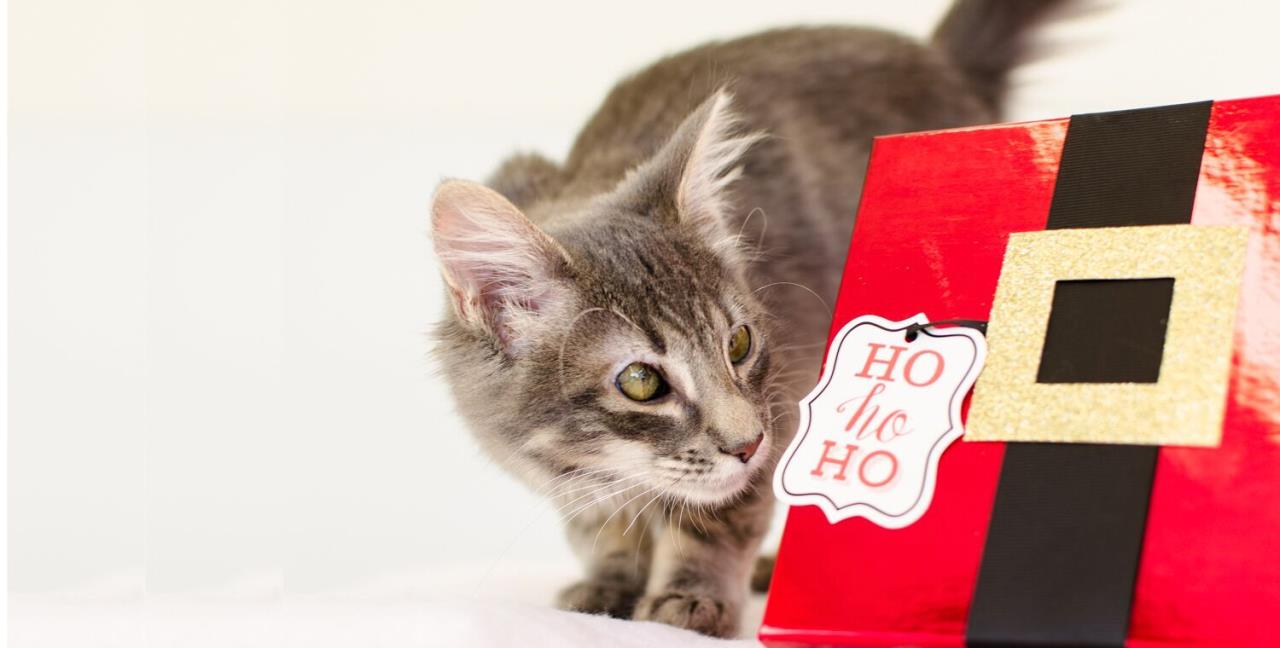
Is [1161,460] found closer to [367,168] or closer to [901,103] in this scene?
[901,103]

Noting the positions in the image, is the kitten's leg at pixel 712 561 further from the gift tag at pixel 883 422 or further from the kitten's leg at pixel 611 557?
the gift tag at pixel 883 422

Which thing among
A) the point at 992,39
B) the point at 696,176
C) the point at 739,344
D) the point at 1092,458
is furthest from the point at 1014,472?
the point at 992,39

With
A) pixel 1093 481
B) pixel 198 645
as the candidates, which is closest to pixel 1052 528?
pixel 1093 481

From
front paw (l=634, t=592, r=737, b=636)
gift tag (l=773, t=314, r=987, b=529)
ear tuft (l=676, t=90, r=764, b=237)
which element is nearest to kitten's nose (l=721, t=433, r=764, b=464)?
gift tag (l=773, t=314, r=987, b=529)

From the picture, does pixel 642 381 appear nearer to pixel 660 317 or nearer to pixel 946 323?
pixel 660 317

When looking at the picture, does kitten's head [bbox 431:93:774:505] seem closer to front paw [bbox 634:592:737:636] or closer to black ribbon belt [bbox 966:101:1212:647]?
front paw [bbox 634:592:737:636]

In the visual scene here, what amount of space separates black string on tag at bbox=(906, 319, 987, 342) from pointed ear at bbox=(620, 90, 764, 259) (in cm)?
37

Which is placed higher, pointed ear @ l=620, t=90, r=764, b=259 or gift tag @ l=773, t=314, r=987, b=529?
pointed ear @ l=620, t=90, r=764, b=259

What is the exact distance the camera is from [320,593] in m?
1.53

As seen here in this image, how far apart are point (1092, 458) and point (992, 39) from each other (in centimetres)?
126

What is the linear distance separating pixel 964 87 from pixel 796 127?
35cm

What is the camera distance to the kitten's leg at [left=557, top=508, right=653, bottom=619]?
152 centimetres

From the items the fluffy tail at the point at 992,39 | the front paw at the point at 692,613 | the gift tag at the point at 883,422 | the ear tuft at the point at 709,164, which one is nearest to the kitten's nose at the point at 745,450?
the gift tag at the point at 883,422

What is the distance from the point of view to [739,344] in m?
1.35
